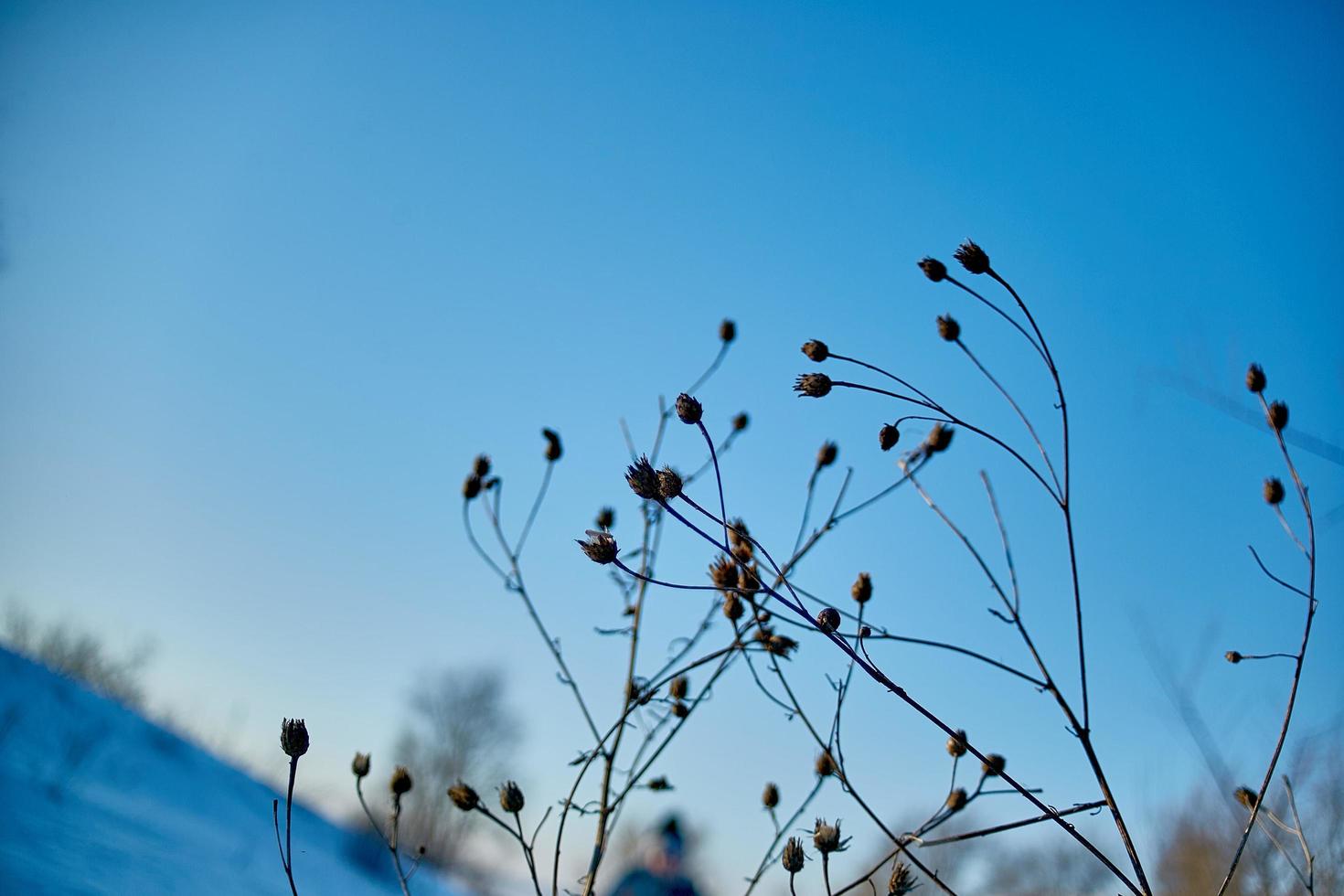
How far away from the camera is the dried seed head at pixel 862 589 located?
1.39m

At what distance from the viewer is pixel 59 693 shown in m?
3.76

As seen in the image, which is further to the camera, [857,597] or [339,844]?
[339,844]

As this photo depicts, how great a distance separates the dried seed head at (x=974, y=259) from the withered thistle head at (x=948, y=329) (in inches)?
7.0

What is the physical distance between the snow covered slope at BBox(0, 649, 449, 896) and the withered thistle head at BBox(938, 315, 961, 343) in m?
1.42

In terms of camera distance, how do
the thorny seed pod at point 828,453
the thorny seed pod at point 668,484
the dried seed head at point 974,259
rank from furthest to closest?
the thorny seed pod at point 828,453
the dried seed head at point 974,259
the thorny seed pod at point 668,484

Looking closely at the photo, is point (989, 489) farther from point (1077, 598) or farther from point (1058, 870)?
point (1058, 870)

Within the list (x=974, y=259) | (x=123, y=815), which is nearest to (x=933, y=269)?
(x=974, y=259)

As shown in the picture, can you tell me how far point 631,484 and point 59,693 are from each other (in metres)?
4.20

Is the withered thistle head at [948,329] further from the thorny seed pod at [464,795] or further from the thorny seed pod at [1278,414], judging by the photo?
the thorny seed pod at [464,795]

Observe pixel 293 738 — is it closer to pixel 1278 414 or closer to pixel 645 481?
pixel 645 481

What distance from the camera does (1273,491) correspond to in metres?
1.30

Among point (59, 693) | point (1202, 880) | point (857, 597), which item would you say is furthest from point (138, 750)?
point (1202, 880)

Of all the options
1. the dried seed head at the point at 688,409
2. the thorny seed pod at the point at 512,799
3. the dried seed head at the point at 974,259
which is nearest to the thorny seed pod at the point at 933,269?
the dried seed head at the point at 974,259

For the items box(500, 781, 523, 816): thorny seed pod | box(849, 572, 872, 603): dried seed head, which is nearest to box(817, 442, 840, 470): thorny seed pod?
box(849, 572, 872, 603): dried seed head
